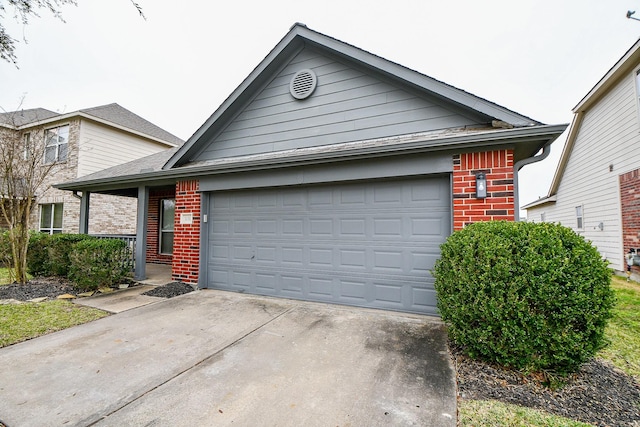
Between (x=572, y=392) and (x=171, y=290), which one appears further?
(x=171, y=290)

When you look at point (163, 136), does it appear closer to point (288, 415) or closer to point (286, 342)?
point (286, 342)

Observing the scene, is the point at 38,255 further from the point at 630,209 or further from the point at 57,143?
the point at 630,209

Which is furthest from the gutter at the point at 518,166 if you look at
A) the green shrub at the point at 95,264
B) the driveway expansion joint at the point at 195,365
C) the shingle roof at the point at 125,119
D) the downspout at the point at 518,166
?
the shingle roof at the point at 125,119

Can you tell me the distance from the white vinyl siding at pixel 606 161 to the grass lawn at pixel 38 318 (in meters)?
12.8

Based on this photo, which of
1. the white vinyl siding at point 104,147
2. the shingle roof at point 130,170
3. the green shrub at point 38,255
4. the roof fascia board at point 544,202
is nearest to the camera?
the green shrub at point 38,255

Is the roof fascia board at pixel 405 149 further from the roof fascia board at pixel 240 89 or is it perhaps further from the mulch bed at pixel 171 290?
the mulch bed at pixel 171 290

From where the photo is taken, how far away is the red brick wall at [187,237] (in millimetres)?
6559

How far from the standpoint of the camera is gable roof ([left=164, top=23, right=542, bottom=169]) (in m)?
4.55

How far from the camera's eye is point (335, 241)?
532cm

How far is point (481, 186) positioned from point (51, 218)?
1651 cm

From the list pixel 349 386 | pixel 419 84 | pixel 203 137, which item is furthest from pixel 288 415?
pixel 203 137

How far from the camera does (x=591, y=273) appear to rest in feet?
8.69

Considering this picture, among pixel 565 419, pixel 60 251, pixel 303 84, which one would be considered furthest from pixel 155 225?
pixel 565 419

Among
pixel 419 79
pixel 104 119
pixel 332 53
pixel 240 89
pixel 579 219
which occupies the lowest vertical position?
pixel 579 219
